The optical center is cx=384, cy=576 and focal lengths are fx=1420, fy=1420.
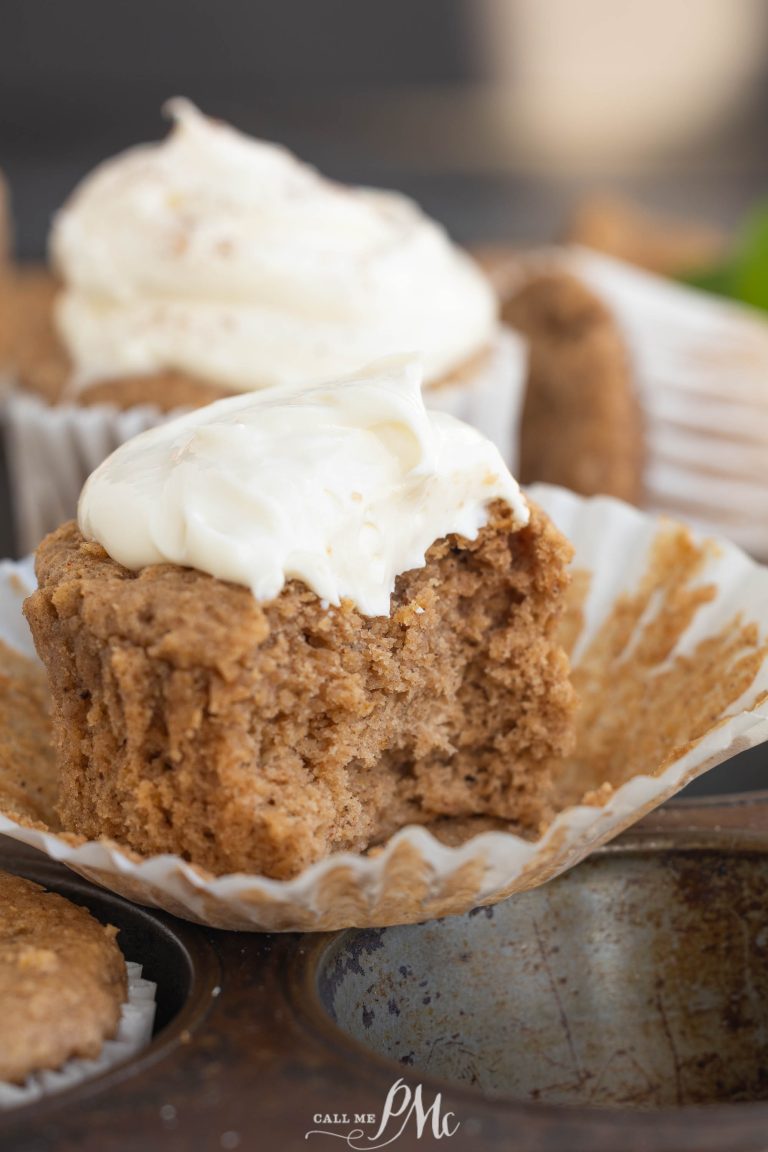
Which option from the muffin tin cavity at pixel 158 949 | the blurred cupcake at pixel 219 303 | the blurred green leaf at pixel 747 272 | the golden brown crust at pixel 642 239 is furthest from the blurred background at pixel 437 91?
the muffin tin cavity at pixel 158 949

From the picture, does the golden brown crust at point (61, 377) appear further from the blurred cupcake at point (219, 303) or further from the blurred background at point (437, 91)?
the blurred background at point (437, 91)

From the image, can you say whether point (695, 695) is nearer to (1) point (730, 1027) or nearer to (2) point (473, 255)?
(1) point (730, 1027)

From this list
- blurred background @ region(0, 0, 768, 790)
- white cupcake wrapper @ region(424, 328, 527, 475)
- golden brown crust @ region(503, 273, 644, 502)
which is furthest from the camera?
blurred background @ region(0, 0, 768, 790)

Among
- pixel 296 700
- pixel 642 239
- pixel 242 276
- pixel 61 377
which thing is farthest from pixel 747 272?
pixel 296 700

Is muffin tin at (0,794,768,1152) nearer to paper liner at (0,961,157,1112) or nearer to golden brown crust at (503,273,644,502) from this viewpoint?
paper liner at (0,961,157,1112)

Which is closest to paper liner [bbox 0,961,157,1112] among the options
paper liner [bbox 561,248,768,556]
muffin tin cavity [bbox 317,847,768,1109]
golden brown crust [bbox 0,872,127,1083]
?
golden brown crust [bbox 0,872,127,1083]

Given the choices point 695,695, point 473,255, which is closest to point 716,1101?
point 695,695
